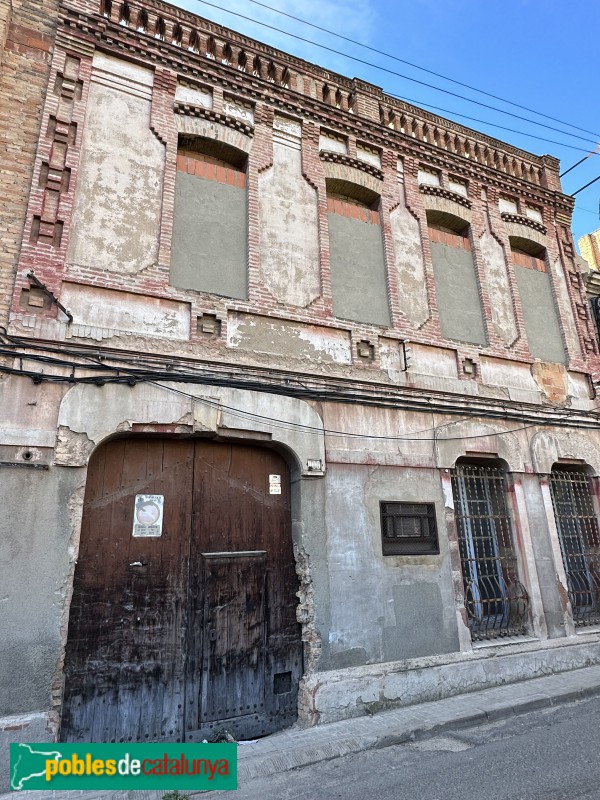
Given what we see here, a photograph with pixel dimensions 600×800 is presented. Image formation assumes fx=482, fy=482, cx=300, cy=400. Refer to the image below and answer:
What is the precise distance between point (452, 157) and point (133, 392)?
7.25 metres

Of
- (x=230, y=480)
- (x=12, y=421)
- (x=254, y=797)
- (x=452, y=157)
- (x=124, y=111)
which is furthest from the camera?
(x=452, y=157)

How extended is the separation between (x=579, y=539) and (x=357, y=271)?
5676 mm

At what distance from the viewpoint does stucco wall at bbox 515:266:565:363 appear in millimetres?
8672

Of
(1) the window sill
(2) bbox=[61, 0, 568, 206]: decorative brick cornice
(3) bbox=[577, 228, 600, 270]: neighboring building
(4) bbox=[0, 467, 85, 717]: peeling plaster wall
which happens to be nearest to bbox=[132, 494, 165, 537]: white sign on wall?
(4) bbox=[0, 467, 85, 717]: peeling plaster wall

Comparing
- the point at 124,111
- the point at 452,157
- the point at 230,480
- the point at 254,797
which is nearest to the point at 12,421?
the point at 230,480

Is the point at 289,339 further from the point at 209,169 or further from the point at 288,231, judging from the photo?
the point at 209,169

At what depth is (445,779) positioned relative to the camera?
3885 mm

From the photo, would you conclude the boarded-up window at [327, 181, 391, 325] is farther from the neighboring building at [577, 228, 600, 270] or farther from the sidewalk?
the neighboring building at [577, 228, 600, 270]

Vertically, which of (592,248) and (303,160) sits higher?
(592,248)

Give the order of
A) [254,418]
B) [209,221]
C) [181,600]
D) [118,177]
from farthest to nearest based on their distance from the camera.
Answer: [209,221]
[118,177]
[254,418]
[181,600]

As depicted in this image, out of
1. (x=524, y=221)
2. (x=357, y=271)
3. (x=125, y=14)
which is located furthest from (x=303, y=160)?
(x=524, y=221)

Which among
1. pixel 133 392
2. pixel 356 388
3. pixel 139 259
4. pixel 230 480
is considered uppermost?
pixel 139 259

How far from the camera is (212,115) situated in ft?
22.3

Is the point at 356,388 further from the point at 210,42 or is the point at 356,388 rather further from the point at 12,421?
the point at 210,42
